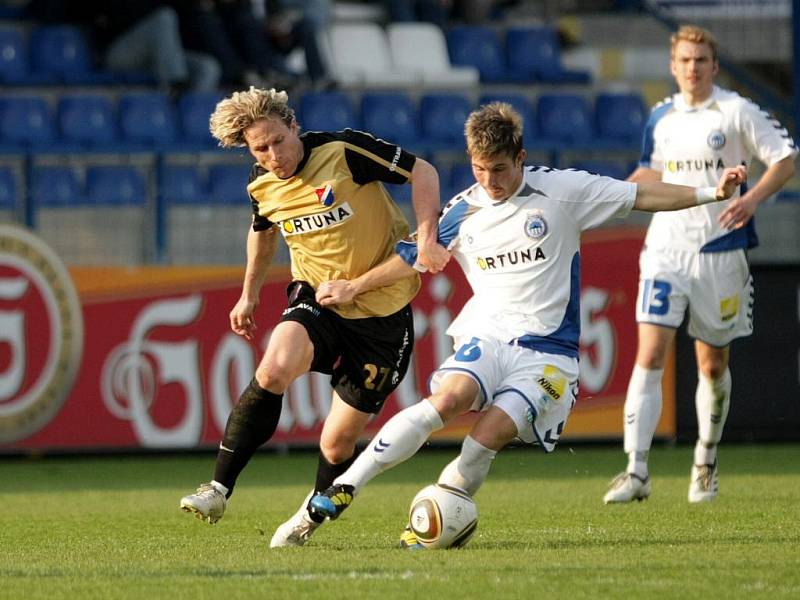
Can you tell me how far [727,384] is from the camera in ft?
28.1

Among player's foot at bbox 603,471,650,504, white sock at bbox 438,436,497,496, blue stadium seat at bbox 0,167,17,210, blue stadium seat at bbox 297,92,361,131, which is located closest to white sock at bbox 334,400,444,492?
white sock at bbox 438,436,497,496

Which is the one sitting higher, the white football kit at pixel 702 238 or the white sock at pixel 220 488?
the white football kit at pixel 702 238

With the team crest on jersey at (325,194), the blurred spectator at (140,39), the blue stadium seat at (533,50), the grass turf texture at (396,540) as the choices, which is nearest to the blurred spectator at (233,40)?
the blurred spectator at (140,39)

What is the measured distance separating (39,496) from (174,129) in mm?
5962

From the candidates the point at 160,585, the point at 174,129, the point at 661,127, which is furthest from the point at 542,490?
the point at 174,129

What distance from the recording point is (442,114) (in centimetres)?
1553

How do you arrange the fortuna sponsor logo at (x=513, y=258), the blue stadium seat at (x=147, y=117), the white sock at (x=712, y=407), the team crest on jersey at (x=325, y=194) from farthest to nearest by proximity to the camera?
the blue stadium seat at (x=147, y=117)
the white sock at (x=712, y=407)
the team crest on jersey at (x=325, y=194)
the fortuna sponsor logo at (x=513, y=258)

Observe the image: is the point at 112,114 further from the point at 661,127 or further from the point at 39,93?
the point at 661,127

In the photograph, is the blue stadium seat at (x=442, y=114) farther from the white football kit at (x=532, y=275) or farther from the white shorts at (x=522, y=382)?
the white shorts at (x=522, y=382)

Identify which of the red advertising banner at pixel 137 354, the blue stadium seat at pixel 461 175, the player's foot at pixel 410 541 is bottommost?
the red advertising banner at pixel 137 354

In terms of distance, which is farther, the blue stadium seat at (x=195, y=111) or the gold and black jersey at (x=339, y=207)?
the blue stadium seat at (x=195, y=111)

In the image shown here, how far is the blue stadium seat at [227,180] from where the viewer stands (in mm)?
13258

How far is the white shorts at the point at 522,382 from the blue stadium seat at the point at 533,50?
1098cm

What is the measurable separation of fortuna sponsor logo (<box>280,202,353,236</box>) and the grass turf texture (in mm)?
1296
